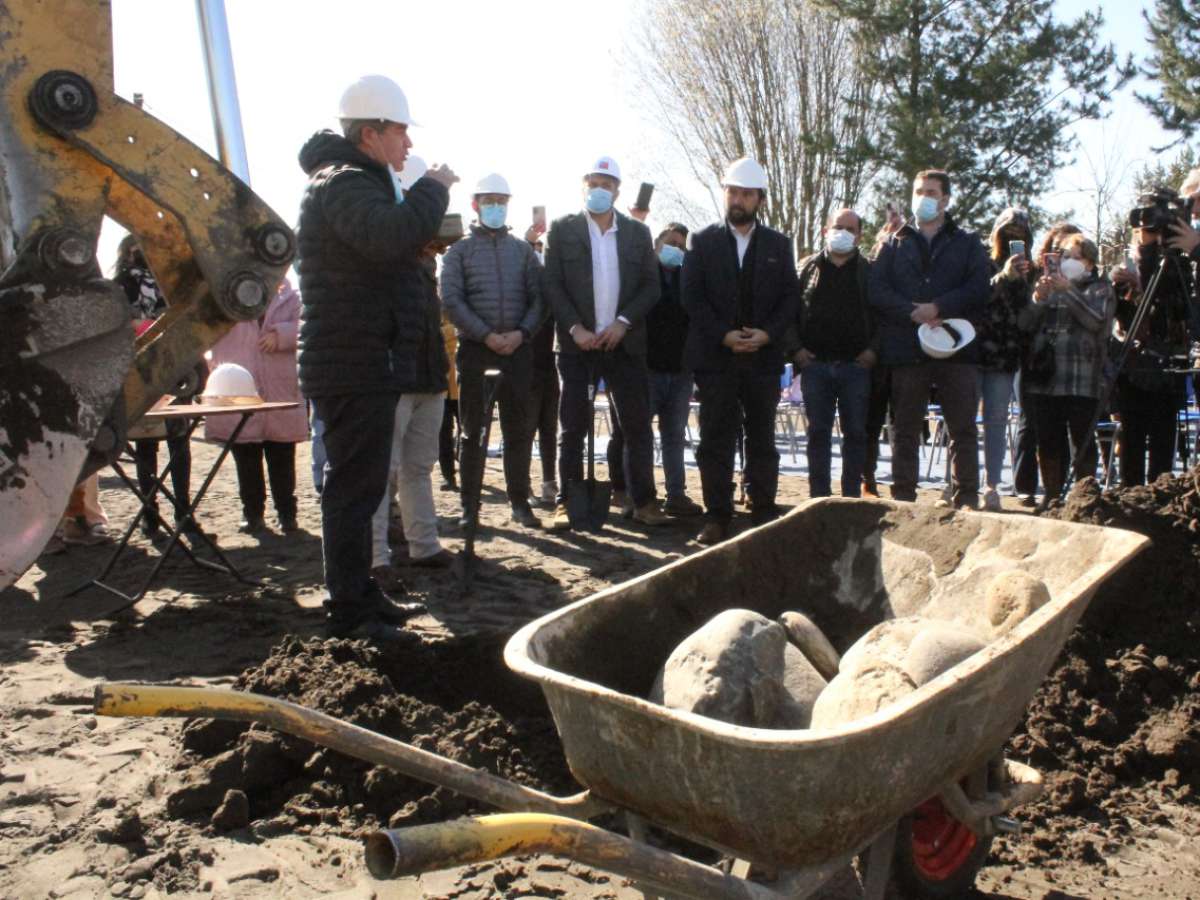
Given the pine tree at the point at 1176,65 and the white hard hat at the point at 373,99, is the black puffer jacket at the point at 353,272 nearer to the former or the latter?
the white hard hat at the point at 373,99

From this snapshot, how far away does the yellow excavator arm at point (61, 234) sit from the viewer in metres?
3.60

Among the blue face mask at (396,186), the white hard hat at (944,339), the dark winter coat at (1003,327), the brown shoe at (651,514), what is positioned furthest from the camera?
the brown shoe at (651,514)

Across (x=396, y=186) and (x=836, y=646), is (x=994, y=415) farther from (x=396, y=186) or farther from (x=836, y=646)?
(x=396, y=186)

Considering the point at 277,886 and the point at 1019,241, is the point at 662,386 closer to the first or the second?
the point at 1019,241

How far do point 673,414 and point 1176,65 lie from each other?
16939 millimetres

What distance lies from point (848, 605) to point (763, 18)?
27.2 meters


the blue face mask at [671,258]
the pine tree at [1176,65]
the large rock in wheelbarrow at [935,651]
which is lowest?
the large rock in wheelbarrow at [935,651]

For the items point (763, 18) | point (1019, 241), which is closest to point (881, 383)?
point (1019, 241)

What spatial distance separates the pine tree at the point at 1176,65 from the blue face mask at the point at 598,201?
659 inches

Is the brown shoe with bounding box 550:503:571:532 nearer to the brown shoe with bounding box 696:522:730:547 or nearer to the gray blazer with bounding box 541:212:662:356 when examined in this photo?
the brown shoe with bounding box 696:522:730:547

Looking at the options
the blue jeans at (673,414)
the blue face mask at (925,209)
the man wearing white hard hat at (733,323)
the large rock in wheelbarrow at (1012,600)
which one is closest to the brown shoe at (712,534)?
the man wearing white hard hat at (733,323)

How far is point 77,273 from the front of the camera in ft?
12.3

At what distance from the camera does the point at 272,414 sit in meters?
7.51

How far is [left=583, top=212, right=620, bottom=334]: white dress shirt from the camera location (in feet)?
24.9
